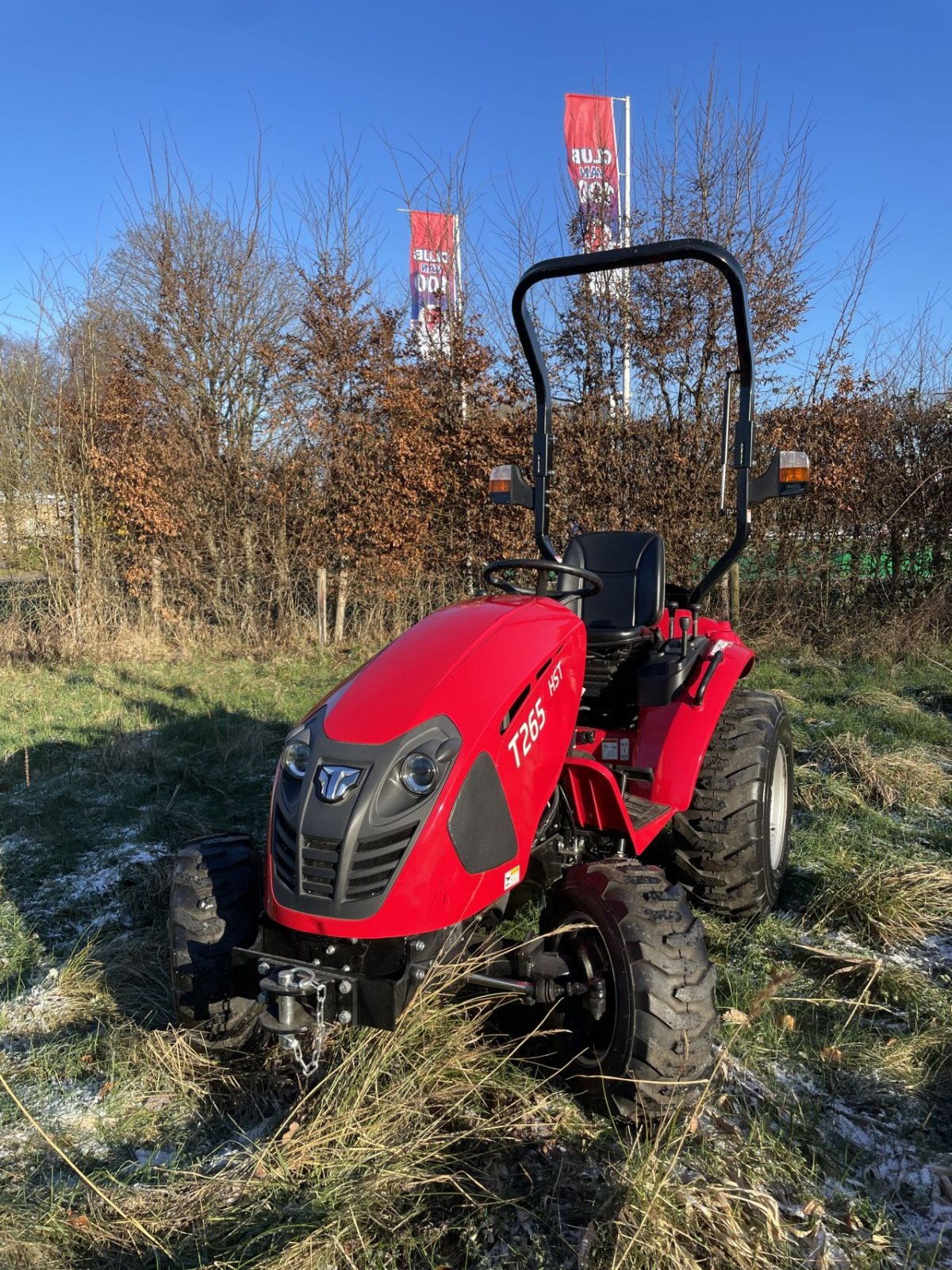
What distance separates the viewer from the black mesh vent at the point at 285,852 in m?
1.99

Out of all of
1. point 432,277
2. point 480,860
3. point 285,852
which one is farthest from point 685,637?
point 432,277

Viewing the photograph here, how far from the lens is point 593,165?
962 centimetres

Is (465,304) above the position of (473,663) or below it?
above

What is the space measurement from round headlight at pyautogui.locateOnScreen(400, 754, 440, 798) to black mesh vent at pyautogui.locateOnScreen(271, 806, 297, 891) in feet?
0.95

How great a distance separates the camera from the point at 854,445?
8727 millimetres

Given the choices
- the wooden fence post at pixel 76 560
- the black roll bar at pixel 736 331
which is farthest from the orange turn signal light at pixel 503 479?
the wooden fence post at pixel 76 560

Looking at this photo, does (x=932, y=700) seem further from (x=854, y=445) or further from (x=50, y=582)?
(x=50, y=582)

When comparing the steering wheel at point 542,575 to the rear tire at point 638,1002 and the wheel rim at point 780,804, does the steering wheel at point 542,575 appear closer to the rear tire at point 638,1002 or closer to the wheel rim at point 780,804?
the rear tire at point 638,1002

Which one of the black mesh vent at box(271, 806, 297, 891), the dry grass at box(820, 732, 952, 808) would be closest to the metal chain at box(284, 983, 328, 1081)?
the black mesh vent at box(271, 806, 297, 891)

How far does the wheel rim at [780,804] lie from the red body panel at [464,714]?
4.92 feet

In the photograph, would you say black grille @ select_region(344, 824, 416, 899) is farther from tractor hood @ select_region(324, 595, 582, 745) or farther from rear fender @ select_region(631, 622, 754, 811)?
rear fender @ select_region(631, 622, 754, 811)

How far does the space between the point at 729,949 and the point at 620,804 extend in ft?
2.94

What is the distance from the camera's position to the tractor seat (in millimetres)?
3219

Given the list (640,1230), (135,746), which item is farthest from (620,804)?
(135,746)
